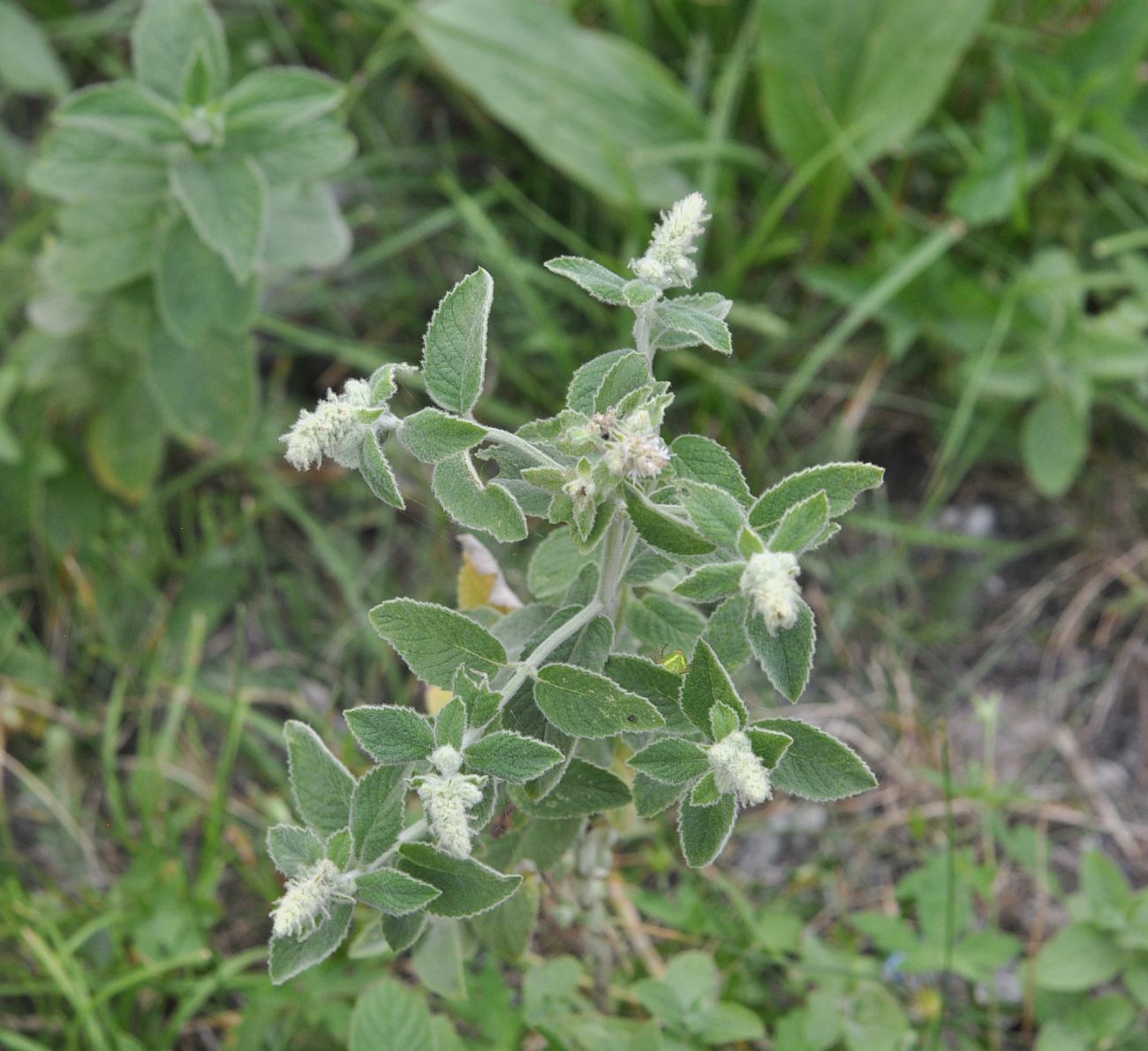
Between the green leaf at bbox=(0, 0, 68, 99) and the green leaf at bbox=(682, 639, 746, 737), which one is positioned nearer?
the green leaf at bbox=(682, 639, 746, 737)

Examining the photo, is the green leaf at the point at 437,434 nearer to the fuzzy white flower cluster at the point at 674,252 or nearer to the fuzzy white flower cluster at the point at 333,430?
the fuzzy white flower cluster at the point at 333,430

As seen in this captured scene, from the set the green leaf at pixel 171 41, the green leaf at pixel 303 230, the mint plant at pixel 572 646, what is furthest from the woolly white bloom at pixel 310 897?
the green leaf at pixel 171 41

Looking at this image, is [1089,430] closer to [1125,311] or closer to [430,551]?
[1125,311]

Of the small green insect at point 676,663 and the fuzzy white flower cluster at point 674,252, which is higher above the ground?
the fuzzy white flower cluster at point 674,252

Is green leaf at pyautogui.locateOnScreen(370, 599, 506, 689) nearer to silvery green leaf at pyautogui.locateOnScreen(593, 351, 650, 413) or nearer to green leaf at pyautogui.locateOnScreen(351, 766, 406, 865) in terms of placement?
green leaf at pyautogui.locateOnScreen(351, 766, 406, 865)

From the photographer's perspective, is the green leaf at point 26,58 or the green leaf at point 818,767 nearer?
the green leaf at point 818,767

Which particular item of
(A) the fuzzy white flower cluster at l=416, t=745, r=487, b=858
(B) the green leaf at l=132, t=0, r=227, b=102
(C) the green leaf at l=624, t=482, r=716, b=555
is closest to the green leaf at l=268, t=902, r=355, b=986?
(A) the fuzzy white flower cluster at l=416, t=745, r=487, b=858
